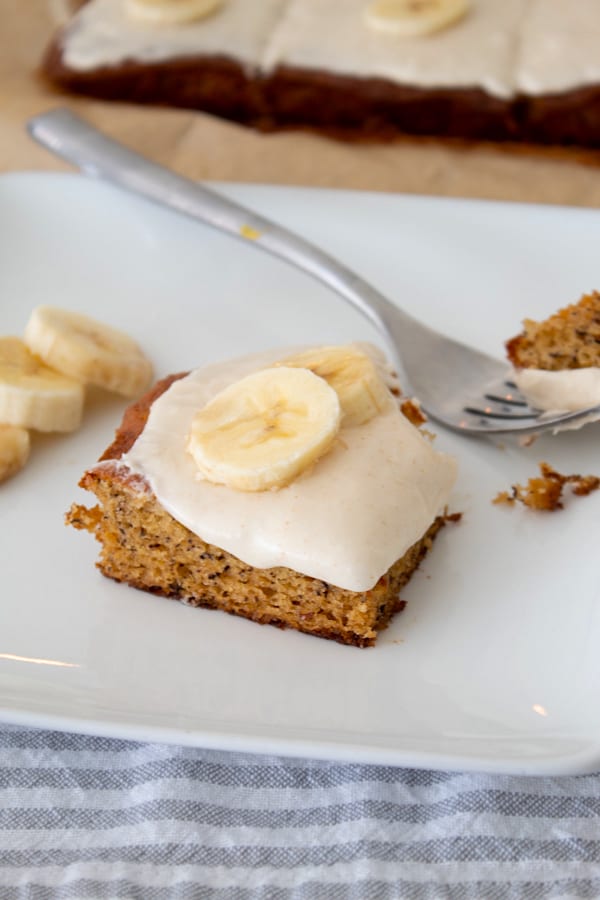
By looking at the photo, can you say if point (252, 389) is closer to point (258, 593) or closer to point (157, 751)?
point (258, 593)

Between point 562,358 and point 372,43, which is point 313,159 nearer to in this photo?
point 372,43

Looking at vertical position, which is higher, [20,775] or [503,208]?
[503,208]

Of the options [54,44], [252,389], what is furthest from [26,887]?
[54,44]

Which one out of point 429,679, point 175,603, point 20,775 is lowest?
point 20,775

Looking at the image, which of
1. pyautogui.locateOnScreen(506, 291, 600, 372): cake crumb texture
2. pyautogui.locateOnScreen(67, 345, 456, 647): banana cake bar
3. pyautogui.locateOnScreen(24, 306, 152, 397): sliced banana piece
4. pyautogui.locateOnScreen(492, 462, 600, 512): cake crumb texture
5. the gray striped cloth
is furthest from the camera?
pyautogui.locateOnScreen(24, 306, 152, 397): sliced banana piece

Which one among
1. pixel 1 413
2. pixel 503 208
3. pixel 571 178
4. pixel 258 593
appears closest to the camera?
pixel 258 593

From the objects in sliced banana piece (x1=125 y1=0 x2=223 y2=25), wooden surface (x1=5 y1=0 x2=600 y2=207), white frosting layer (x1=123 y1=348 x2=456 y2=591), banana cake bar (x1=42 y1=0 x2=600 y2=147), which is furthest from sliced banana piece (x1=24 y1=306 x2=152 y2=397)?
sliced banana piece (x1=125 y1=0 x2=223 y2=25)

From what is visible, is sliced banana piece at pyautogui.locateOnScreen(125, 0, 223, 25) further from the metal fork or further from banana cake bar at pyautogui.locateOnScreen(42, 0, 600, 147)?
the metal fork
